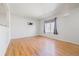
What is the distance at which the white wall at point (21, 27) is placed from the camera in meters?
5.75

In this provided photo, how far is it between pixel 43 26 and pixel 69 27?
297 centimetres

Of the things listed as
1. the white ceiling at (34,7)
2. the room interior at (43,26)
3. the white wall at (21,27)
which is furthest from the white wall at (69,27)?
the white wall at (21,27)

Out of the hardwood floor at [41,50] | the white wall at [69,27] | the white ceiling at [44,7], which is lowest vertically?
the hardwood floor at [41,50]

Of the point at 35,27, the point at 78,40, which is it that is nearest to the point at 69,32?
the point at 78,40

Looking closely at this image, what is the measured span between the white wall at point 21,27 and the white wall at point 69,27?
A: 7.99 feet

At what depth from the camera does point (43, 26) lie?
7.01 meters

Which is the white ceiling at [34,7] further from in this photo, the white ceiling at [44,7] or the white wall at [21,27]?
the white wall at [21,27]

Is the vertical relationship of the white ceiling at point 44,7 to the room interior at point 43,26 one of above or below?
above

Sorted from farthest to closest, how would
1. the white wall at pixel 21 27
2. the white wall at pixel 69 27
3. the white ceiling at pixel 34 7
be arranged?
the white wall at pixel 21 27
the white wall at pixel 69 27
the white ceiling at pixel 34 7

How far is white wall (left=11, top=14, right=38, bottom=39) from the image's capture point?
5.75m

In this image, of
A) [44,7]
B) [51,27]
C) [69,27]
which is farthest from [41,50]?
[51,27]

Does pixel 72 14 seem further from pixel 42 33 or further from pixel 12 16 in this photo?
pixel 12 16

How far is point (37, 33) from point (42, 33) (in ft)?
1.49

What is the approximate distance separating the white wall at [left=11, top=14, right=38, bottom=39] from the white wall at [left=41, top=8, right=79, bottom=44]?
244 cm
